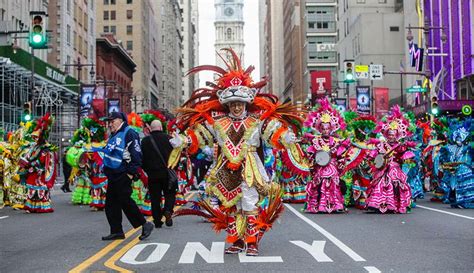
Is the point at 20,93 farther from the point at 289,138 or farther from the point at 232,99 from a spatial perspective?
the point at 289,138

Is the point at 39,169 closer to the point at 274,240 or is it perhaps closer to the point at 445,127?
the point at 274,240

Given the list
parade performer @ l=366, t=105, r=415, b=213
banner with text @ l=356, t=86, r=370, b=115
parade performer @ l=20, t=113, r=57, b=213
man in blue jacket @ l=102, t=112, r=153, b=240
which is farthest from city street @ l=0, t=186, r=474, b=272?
banner with text @ l=356, t=86, r=370, b=115

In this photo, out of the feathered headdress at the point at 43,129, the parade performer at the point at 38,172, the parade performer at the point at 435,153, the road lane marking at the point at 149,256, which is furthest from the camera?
the parade performer at the point at 435,153

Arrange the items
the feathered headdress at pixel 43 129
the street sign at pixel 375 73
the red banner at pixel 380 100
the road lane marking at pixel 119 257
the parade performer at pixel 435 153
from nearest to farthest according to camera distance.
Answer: the road lane marking at pixel 119 257 < the feathered headdress at pixel 43 129 < the parade performer at pixel 435 153 < the street sign at pixel 375 73 < the red banner at pixel 380 100

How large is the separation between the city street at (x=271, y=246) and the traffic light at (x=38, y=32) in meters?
4.96

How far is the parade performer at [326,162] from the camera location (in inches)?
609

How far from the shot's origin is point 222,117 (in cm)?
948

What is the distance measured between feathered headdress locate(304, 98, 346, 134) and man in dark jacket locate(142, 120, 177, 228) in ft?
12.7

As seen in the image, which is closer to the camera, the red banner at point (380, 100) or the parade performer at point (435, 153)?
the parade performer at point (435, 153)

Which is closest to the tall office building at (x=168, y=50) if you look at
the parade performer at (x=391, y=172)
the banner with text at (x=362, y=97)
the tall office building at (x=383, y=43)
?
the tall office building at (x=383, y=43)

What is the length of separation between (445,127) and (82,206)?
989 cm

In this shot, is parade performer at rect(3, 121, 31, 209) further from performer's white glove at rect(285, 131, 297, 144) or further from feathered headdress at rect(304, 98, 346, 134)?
performer's white glove at rect(285, 131, 297, 144)

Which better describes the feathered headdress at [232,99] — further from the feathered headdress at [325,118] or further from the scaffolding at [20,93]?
the scaffolding at [20,93]

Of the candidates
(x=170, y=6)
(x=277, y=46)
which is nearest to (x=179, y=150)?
(x=170, y=6)
